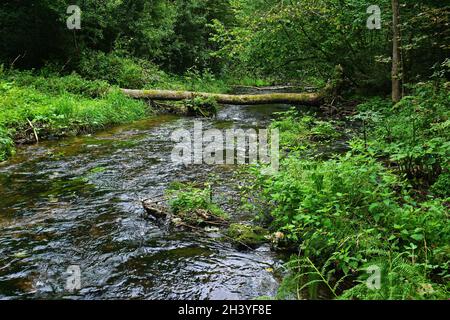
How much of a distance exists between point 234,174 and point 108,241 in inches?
135

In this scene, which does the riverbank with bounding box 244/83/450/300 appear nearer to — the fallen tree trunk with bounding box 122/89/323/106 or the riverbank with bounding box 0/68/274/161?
the riverbank with bounding box 0/68/274/161

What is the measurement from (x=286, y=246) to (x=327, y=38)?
13.6 meters

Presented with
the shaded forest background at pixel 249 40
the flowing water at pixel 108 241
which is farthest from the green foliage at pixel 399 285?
the shaded forest background at pixel 249 40

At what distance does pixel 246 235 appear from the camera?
5.31m

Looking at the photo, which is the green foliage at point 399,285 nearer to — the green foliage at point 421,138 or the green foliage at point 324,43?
the green foliage at point 421,138

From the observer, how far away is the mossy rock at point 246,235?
17.1 feet

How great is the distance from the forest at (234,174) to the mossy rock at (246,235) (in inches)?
1.0

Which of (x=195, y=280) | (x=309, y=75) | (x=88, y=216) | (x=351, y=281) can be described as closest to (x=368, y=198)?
(x=351, y=281)

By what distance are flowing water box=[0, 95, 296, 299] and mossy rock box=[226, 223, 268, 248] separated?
15 centimetres

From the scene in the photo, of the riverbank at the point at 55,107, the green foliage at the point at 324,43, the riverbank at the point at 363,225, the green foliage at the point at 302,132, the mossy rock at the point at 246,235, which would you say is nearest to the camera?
the riverbank at the point at 363,225

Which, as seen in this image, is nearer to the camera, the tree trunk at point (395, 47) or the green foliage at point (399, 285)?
the green foliage at point (399, 285)

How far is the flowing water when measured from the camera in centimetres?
427

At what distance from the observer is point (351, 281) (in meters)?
4.26
